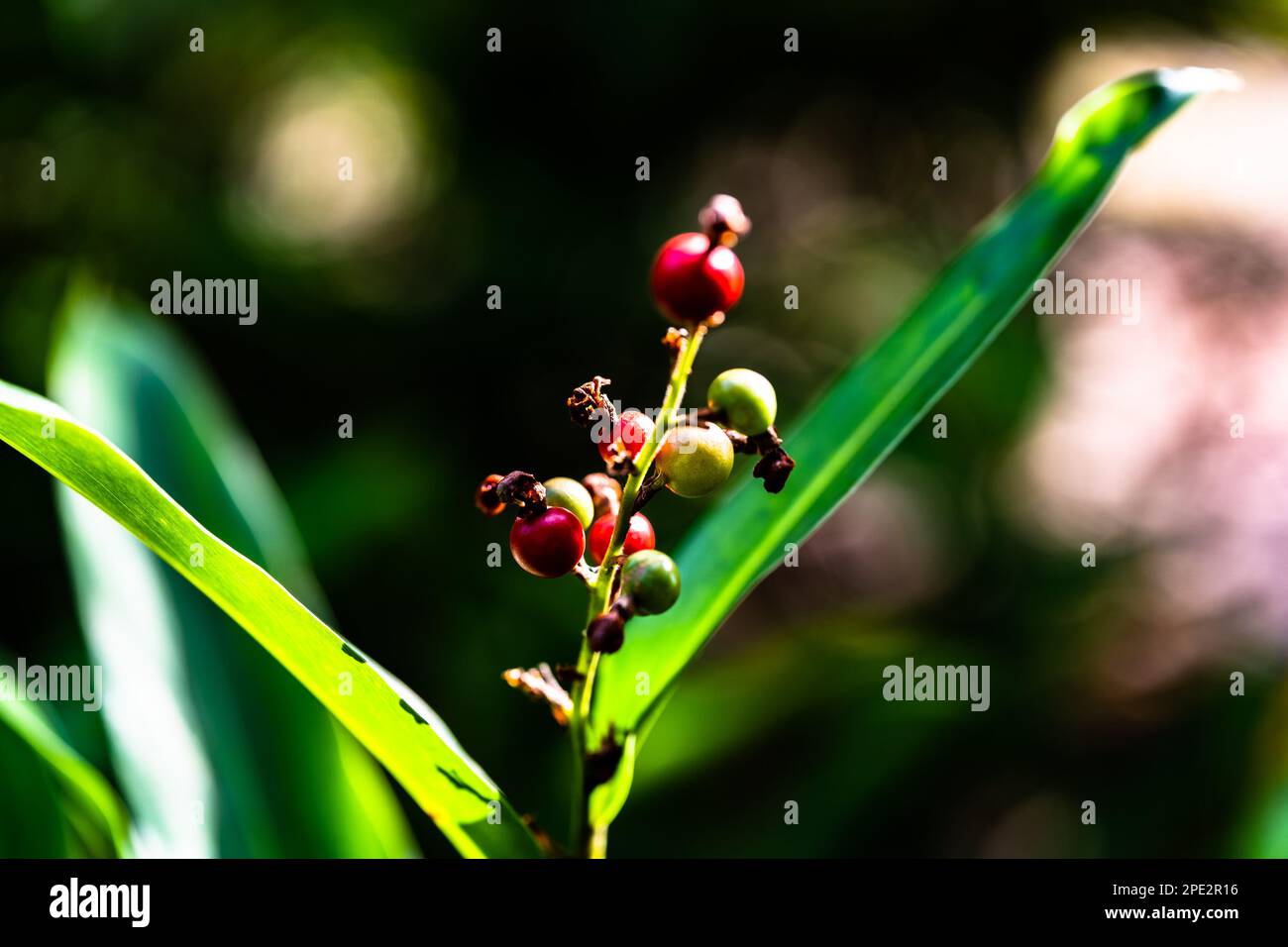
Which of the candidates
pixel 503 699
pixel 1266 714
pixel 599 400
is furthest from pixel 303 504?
pixel 1266 714

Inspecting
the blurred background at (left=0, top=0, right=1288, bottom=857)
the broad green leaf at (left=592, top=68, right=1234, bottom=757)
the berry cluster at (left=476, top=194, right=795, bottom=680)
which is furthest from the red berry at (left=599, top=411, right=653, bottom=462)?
the blurred background at (left=0, top=0, right=1288, bottom=857)

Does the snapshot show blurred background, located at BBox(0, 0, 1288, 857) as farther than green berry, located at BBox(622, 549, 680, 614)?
Yes

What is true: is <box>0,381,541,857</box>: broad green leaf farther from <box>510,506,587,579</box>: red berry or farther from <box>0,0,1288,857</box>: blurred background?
<box>0,0,1288,857</box>: blurred background

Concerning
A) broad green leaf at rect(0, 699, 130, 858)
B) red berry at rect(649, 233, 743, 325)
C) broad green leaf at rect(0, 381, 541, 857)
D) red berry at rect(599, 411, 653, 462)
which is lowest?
broad green leaf at rect(0, 699, 130, 858)

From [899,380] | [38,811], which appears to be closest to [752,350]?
[899,380]

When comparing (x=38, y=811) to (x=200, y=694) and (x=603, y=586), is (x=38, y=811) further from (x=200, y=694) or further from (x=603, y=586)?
(x=603, y=586)
